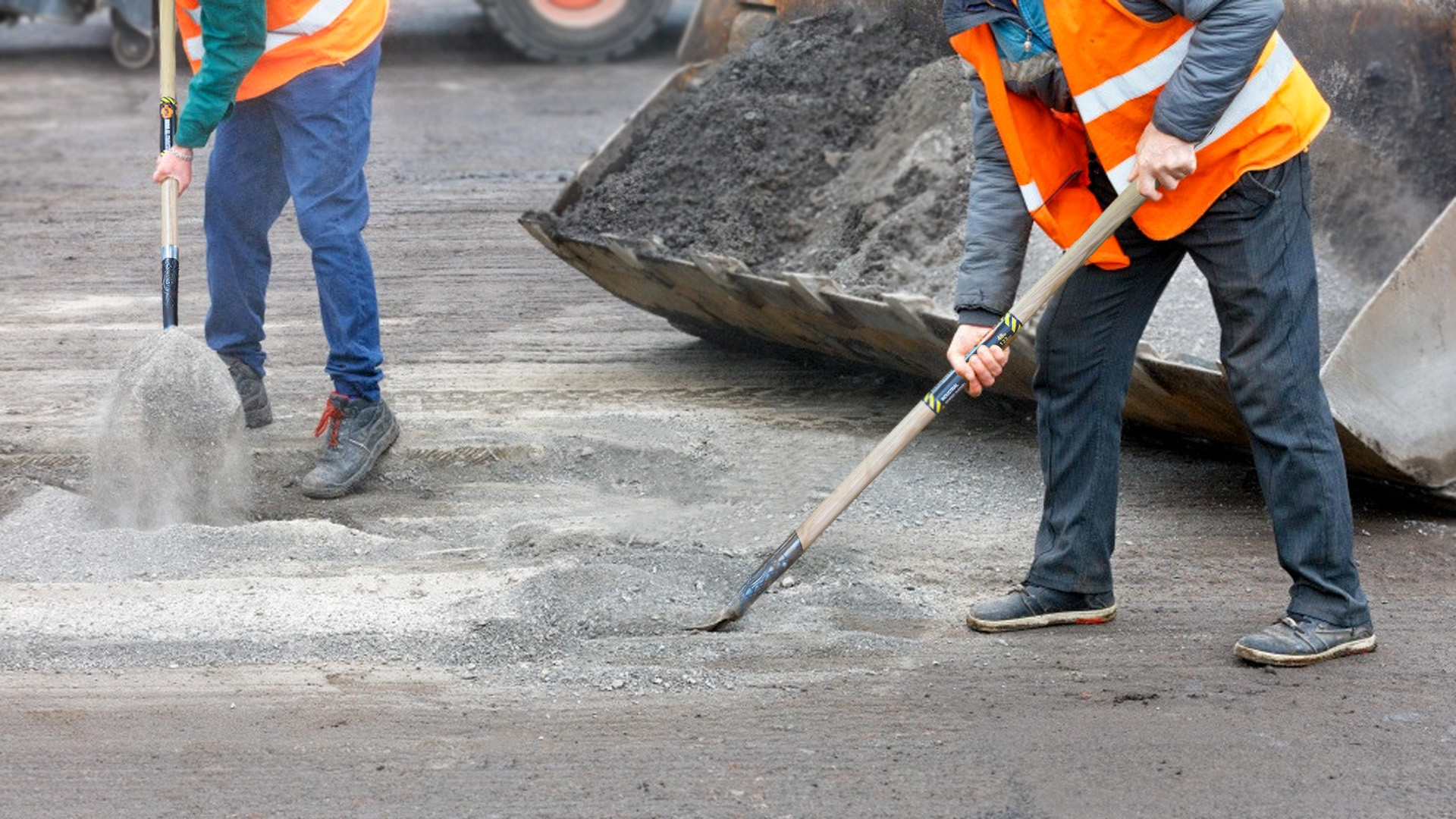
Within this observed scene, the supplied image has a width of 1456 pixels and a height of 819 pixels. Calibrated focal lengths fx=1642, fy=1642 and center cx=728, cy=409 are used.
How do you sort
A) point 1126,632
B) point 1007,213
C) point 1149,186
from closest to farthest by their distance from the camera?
point 1149,186, point 1007,213, point 1126,632

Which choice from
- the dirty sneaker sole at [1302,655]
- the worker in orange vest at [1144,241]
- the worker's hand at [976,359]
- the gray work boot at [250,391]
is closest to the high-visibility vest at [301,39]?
the gray work boot at [250,391]

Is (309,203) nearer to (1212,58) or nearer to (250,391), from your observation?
(250,391)

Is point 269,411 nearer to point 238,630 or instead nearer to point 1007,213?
point 238,630

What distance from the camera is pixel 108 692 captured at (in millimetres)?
3262

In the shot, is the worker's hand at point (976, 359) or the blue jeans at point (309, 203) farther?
the blue jeans at point (309, 203)

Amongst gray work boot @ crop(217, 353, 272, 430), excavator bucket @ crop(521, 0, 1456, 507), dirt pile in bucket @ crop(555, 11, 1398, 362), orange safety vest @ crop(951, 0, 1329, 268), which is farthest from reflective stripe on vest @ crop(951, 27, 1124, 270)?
gray work boot @ crop(217, 353, 272, 430)

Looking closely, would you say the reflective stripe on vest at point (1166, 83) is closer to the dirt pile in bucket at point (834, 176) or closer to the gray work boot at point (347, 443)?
the dirt pile in bucket at point (834, 176)

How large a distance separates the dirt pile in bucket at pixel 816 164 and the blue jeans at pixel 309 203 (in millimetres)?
998

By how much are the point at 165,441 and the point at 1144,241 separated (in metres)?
2.50

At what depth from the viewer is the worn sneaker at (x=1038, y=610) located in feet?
11.7

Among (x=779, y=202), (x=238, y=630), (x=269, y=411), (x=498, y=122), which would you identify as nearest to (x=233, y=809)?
(x=238, y=630)

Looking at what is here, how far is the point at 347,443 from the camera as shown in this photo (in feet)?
14.8

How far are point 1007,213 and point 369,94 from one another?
6.64ft

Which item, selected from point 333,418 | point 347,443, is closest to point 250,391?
point 333,418
